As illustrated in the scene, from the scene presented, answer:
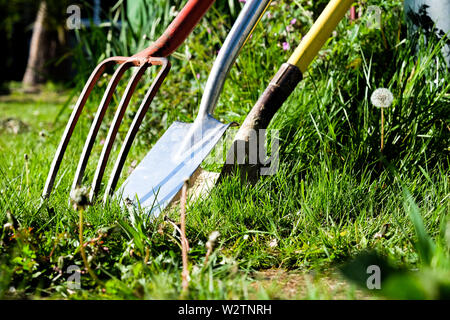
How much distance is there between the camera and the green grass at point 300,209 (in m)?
1.17

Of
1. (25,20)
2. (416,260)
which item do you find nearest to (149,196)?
(416,260)

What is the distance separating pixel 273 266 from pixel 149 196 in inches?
20.3

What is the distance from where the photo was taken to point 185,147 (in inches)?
68.8

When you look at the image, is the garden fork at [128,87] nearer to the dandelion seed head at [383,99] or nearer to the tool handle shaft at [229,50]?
the tool handle shaft at [229,50]

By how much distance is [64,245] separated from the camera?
1317mm

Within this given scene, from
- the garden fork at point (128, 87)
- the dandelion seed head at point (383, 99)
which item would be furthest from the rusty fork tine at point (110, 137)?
the dandelion seed head at point (383, 99)

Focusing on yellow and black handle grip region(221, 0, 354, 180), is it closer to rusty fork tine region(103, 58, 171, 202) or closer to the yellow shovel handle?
the yellow shovel handle

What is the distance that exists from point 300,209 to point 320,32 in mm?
650

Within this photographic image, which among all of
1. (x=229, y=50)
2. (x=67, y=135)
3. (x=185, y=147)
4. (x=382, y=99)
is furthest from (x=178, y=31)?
(x=382, y=99)

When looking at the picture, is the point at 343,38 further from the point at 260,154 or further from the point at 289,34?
the point at 260,154

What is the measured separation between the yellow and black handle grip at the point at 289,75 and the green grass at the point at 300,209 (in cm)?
18

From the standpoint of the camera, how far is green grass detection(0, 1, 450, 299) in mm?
1171

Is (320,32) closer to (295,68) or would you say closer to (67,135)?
(295,68)

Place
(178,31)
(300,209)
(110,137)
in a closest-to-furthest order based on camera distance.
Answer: (300,209) < (110,137) < (178,31)
